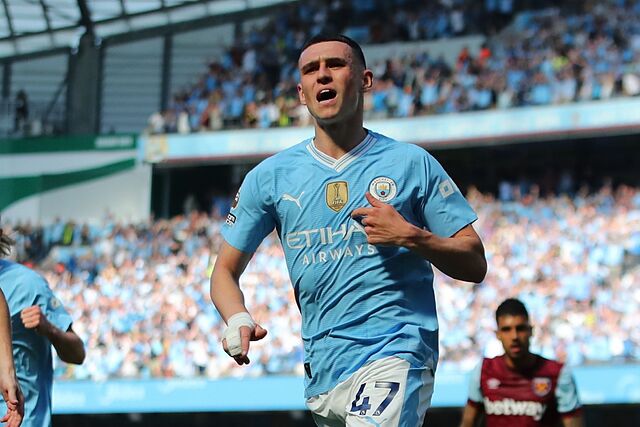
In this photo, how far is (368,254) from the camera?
4430mm

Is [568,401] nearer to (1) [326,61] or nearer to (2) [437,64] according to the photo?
(1) [326,61]

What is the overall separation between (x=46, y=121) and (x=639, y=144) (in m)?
16.4

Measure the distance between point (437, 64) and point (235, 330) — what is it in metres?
23.7

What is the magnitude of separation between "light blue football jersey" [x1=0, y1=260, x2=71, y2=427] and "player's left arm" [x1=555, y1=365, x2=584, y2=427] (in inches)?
128

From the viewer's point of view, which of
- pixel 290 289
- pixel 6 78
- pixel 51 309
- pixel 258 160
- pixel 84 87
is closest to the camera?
pixel 51 309

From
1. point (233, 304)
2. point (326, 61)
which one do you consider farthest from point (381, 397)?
point (326, 61)

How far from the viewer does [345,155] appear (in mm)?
4637

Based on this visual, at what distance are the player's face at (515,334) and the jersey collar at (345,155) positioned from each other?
3041mm

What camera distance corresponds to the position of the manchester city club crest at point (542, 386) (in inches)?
289

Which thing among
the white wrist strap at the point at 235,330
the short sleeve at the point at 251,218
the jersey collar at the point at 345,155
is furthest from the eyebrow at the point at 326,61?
the white wrist strap at the point at 235,330

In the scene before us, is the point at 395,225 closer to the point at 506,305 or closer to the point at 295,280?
the point at 295,280

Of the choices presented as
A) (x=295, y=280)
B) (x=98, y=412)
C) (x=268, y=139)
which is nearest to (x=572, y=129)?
(x=268, y=139)

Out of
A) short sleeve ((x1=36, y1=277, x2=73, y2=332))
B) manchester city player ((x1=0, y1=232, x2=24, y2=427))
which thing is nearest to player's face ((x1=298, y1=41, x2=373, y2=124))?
manchester city player ((x1=0, y1=232, x2=24, y2=427))

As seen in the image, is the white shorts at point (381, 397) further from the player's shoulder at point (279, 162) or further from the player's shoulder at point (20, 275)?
the player's shoulder at point (20, 275)
